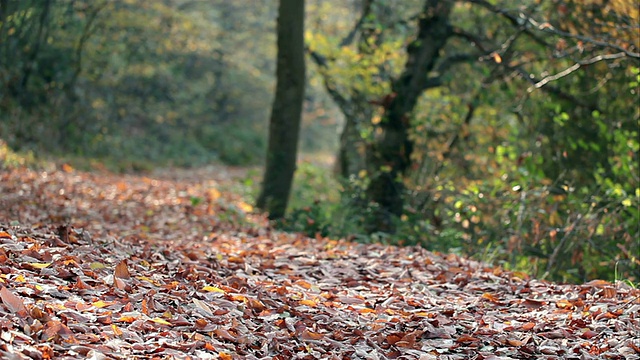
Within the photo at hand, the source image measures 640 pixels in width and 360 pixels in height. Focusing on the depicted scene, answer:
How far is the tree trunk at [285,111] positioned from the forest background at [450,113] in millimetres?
498

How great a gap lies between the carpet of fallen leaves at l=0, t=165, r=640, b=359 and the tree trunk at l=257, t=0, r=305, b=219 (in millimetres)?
4094

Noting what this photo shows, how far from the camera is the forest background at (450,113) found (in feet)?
30.1

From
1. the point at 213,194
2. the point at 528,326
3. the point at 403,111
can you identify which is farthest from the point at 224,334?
the point at 213,194

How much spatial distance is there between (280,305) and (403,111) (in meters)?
7.00

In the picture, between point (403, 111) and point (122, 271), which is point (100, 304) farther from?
point (403, 111)

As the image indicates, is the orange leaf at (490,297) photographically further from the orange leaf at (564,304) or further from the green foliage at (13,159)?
the green foliage at (13,159)

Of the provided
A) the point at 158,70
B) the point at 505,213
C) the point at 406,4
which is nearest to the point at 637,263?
the point at 505,213

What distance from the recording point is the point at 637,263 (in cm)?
822

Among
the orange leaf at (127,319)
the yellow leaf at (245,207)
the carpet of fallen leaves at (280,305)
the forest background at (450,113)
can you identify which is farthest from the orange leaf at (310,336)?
the yellow leaf at (245,207)

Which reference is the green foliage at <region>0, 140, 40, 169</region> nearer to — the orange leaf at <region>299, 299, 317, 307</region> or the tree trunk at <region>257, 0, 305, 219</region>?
the tree trunk at <region>257, 0, 305, 219</region>

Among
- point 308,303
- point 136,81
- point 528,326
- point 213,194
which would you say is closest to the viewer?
point 528,326

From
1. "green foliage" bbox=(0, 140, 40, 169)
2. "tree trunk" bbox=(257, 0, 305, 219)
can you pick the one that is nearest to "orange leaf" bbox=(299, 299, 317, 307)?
"tree trunk" bbox=(257, 0, 305, 219)

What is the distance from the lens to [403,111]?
1241 cm

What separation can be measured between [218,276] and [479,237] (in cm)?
444
